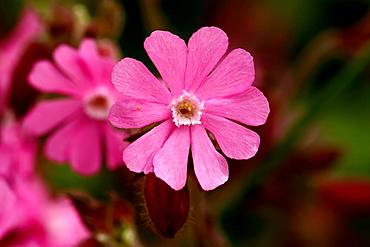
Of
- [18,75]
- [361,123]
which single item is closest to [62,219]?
[18,75]

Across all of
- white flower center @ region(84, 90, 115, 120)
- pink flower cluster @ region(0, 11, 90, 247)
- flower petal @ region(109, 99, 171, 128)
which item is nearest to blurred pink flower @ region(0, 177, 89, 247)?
pink flower cluster @ region(0, 11, 90, 247)

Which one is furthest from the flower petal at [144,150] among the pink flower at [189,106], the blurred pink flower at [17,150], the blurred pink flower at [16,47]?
the blurred pink flower at [16,47]

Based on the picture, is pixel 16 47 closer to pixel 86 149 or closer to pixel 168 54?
pixel 86 149

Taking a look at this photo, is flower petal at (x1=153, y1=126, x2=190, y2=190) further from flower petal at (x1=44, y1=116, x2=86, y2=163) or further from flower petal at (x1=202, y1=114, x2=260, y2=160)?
flower petal at (x1=44, y1=116, x2=86, y2=163)

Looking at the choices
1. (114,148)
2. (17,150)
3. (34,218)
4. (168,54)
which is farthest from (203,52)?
(34,218)

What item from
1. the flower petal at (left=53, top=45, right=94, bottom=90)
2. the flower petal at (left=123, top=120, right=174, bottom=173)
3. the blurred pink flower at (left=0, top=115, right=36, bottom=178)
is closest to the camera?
the flower petal at (left=123, top=120, right=174, bottom=173)

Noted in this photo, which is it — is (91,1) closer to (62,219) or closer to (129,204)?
(62,219)

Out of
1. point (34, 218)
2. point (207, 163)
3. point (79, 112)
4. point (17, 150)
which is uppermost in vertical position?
point (207, 163)
